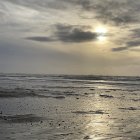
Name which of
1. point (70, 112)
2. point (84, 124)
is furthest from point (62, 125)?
point (70, 112)

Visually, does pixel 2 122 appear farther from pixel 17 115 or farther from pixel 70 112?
pixel 70 112

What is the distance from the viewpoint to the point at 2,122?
1809cm

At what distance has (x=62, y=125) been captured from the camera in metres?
17.8

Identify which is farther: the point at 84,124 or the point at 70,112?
the point at 70,112

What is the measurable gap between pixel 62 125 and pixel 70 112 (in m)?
5.63

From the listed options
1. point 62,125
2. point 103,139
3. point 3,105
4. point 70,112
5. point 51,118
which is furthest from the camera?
point 3,105

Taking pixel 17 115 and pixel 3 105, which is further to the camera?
pixel 3 105

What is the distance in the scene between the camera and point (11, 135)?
14719 mm

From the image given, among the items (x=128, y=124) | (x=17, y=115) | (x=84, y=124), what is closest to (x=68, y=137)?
(x=84, y=124)

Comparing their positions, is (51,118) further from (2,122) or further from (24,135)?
(24,135)

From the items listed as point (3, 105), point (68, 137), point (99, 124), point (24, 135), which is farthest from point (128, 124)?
point (3, 105)

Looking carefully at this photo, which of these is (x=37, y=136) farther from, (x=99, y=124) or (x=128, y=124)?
(x=128, y=124)

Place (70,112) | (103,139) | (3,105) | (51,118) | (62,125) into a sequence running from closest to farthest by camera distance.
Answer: (103,139)
(62,125)
(51,118)
(70,112)
(3,105)

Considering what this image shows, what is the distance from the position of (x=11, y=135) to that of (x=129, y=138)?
5.15m
